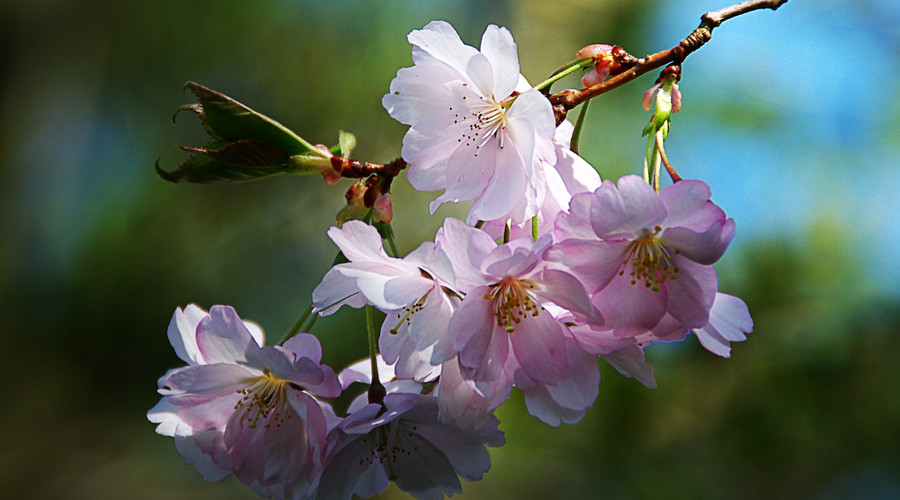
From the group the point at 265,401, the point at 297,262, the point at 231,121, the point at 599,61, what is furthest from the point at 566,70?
the point at 297,262

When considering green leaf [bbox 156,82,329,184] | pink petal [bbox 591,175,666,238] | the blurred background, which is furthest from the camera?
the blurred background

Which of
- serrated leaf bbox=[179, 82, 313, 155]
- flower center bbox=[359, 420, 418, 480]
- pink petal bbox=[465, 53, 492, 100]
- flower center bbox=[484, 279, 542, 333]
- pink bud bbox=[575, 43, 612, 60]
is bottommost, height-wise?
flower center bbox=[359, 420, 418, 480]

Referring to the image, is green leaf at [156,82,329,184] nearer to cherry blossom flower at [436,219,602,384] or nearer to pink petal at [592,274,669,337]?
cherry blossom flower at [436,219,602,384]

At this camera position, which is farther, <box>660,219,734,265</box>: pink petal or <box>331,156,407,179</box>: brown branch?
<box>331,156,407,179</box>: brown branch

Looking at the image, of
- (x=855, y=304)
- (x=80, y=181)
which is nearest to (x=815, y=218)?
(x=855, y=304)

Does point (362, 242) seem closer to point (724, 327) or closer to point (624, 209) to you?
point (624, 209)

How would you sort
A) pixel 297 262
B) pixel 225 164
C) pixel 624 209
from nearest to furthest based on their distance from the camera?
pixel 624 209 → pixel 225 164 → pixel 297 262

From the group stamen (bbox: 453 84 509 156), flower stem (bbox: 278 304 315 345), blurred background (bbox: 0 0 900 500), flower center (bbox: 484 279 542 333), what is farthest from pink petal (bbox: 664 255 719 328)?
blurred background (bbox: 0 0 900 500)
